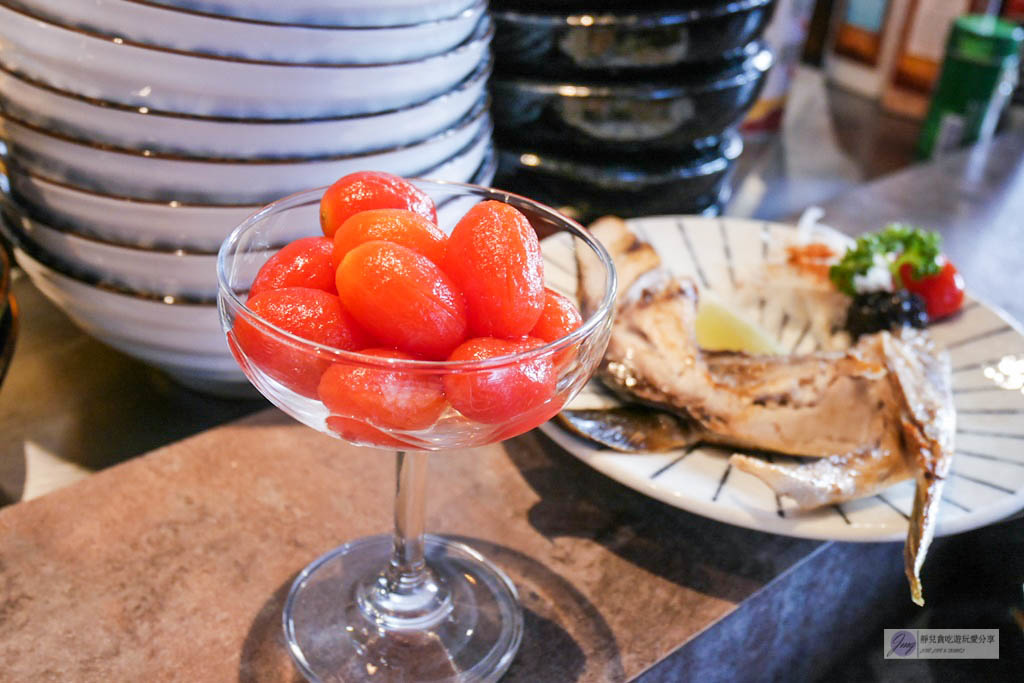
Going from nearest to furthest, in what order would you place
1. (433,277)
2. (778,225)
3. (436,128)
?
(433,277) < (436,128) < (778,225)

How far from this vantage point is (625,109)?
3.18ft

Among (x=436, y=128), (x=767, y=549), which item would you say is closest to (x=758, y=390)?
(x=767, y=549)

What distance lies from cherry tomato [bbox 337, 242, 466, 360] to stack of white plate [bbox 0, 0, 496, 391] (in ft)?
0.77

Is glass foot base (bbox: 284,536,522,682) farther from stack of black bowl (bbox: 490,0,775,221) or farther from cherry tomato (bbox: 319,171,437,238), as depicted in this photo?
stack of black bowl (bbox: 490,0,775,221)

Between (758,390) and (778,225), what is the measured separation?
15.2 inches

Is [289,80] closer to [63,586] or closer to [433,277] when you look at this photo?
[433,277]

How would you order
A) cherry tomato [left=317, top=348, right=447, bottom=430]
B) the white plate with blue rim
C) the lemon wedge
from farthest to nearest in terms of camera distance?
the lemon wedge, the white plate with blue rim, cherry tomato [left=317, top=348, right=447, bottom=430]

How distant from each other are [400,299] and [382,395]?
0.05 m

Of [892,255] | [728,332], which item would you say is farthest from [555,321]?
[892,255]

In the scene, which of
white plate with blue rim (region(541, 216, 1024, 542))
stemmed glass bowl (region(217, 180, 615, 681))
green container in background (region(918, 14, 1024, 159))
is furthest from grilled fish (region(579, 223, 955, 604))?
green container in background (region(918, 14, 1024, 159))

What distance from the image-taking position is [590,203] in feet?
3.47

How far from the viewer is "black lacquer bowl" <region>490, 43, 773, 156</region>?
0.96 meters

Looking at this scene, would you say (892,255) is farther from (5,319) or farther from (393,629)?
(5,319)

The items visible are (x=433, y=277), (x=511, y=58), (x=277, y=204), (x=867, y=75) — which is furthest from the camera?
(x=867, y=75)
